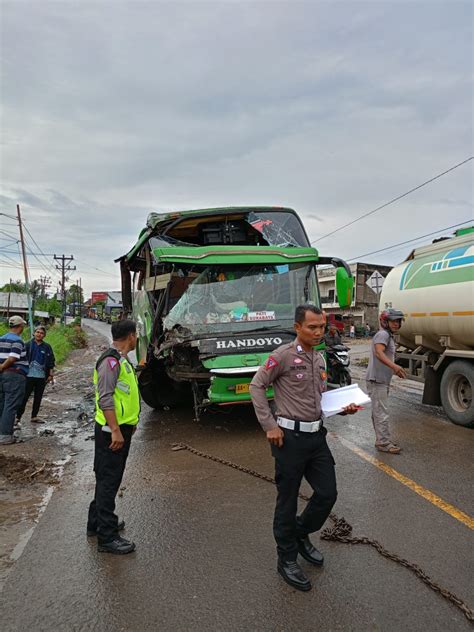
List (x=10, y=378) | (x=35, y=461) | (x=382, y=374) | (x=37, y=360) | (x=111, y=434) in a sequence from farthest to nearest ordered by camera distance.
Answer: (x=37, y=360) → (x=10, y=378) → (x=35, y=461) → (x=382, y=374) → (x=111, y=434)

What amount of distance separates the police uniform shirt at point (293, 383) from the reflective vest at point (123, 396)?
1049 millimetres

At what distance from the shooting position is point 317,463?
318 centimetres

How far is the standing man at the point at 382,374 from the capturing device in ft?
19.4

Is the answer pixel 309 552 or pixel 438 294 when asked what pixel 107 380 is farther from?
pixel 438 294

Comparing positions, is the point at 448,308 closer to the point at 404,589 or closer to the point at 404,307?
the point at 404,307

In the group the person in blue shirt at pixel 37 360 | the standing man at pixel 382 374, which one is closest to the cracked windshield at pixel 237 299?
the standing man at pixel 382 374

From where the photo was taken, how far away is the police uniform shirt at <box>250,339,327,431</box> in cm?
314

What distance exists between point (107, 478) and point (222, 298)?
13.1 ft

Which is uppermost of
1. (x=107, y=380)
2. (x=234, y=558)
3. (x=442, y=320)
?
(x=442, y=320)

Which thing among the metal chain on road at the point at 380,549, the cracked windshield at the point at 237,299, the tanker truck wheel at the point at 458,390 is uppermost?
the cracked windshield at the point at 237,299

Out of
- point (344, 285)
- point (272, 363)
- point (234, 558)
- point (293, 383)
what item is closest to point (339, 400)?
point (293, 383)

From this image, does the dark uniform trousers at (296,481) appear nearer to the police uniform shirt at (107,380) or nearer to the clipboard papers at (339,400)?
the clipboard papers at (339,400)

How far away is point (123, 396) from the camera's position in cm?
365

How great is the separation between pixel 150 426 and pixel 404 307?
5.03 m
